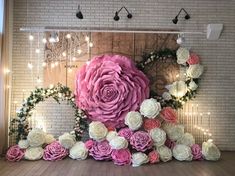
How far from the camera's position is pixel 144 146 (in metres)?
5.18

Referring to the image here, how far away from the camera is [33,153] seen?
17.4 feet

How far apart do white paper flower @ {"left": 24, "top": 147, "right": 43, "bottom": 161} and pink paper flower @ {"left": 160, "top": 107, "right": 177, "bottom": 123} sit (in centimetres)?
214

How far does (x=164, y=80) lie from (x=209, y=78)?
863 millimetres

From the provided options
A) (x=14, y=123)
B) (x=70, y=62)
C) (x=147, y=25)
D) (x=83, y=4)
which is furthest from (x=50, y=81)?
(x=147, y=25)

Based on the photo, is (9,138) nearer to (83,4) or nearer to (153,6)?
(83,4)

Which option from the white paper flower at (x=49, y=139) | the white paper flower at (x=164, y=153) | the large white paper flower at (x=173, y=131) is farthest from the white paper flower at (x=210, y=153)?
the white paper flower at (x=49, y=139)

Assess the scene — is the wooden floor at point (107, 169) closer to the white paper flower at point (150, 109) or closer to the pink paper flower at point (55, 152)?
the pink paper flower at point (55, 152)

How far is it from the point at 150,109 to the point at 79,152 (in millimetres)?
1351

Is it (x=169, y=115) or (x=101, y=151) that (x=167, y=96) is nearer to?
(x=169, y=115)

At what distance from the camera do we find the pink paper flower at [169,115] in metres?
5.53

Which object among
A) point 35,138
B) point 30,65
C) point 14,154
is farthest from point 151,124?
point 30,65

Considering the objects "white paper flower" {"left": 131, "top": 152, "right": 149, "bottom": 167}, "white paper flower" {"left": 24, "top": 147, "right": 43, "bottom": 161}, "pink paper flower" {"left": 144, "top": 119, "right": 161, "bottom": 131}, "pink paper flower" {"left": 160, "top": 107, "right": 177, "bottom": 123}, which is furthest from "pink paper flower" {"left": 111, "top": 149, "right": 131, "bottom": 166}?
"white paper flower" {"left": 24, "top": 147, "right": 43, "bottom": 161}

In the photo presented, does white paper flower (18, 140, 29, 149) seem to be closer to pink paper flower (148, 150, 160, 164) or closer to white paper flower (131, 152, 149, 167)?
white paper flower (131, 152, 149, 167)

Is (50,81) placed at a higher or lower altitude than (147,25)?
lower
